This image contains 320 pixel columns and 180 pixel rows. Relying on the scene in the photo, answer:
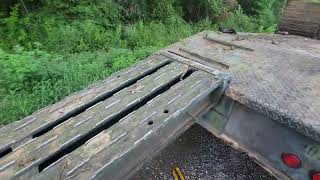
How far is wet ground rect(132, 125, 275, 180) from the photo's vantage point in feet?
7.81

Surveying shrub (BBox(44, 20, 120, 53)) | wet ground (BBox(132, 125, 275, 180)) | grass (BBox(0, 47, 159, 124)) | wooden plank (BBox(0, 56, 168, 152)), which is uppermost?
wooden plank (BBox(0, 56, 168, 152))

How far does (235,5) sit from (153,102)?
23.7ft

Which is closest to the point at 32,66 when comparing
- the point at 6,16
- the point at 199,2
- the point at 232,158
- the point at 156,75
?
the point at 156,75

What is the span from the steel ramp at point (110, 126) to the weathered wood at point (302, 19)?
2820 mm

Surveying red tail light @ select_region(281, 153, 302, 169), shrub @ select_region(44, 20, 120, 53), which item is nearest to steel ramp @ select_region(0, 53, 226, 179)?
red tail light @ select_region(281, 153, 302, 169)

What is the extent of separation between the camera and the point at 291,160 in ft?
5.50

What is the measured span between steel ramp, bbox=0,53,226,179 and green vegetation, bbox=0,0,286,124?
1120 mm

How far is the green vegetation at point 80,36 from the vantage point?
3009 millimetres

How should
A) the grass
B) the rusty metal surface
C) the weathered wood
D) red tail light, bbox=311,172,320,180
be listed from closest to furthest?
1. red tail light, bbox=311,172,320,180
2. the rusty metal surface
3. the grass
4. the weathered wood

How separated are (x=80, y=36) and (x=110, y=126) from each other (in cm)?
337

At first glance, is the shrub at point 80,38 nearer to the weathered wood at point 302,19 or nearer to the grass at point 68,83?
the grass at point 68,83

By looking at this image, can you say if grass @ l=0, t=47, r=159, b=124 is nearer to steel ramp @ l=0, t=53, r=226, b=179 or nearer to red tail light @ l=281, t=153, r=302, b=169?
steel ramp @ l=0, t=53, r=226, b=179

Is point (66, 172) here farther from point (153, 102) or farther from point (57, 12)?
point (57, 12)

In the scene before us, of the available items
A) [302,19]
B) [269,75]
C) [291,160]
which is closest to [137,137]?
[291,160]
